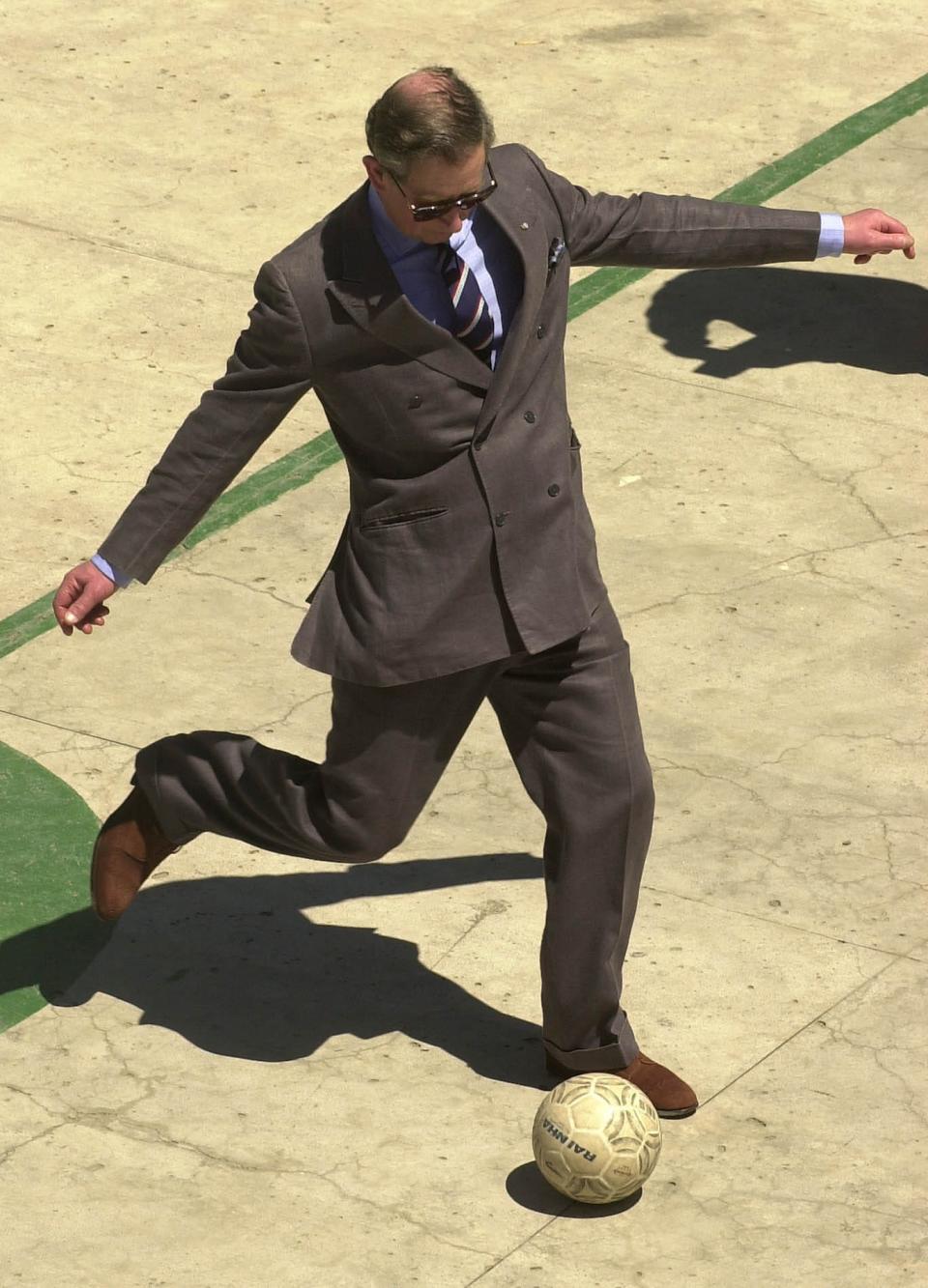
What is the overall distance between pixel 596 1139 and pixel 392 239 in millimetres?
1796

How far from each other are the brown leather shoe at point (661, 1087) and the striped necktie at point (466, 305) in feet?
5.13

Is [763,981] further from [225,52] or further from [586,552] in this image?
[225,52]

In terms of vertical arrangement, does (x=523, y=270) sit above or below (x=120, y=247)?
above

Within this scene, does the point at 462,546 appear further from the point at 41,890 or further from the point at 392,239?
the point at 41,890

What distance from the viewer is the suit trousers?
16.1ft

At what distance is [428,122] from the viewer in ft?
14.3

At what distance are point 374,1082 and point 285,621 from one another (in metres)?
2.20

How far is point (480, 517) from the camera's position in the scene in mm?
4797

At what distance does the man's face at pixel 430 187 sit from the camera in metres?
4.40

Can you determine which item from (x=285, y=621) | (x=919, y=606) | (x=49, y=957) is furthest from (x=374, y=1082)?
(x=919, y=606)

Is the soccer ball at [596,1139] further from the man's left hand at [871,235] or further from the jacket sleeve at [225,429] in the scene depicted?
the man's left hand at [871,235]

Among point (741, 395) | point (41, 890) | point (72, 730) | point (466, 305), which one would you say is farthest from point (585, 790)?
point (741, 395)

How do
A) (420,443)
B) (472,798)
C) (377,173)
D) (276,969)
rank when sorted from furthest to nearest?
(472,798)
(276,969)
(420,443)
(377,173)

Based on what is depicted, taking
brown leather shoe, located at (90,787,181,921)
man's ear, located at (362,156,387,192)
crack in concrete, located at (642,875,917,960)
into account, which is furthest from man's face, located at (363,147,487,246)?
crack in concrete, located at (642,875,917,960)
